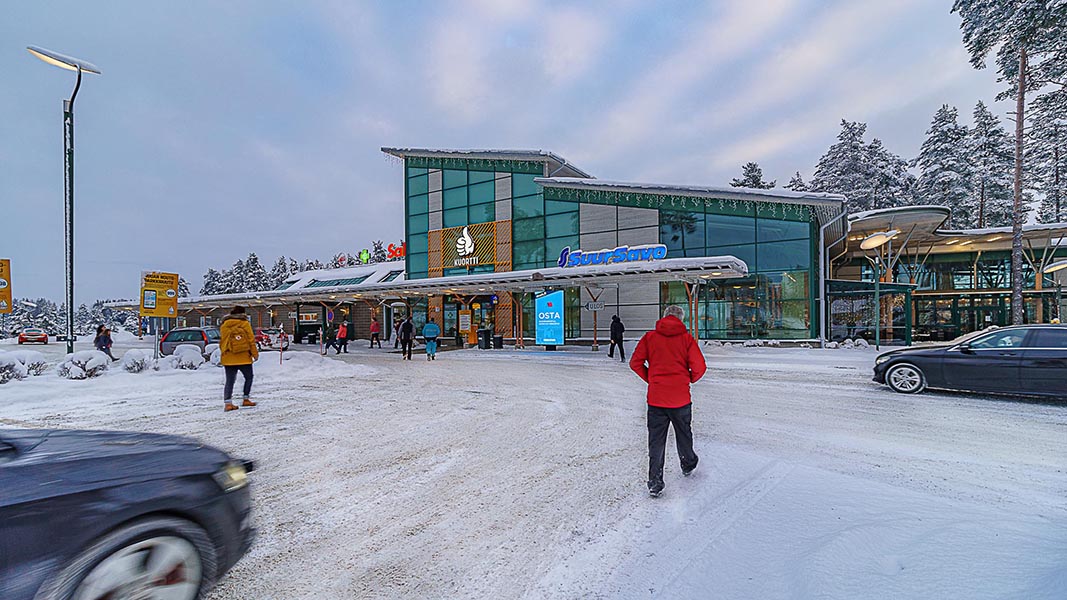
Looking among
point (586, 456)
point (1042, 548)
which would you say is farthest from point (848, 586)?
point (586, 456)

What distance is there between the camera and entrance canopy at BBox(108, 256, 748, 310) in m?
17.3

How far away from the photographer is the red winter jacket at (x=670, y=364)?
4.25 metres

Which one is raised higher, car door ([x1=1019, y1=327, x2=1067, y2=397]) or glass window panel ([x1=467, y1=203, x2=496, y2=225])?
glass window panel ([x1=467, y1=203, x2=496, y2=225])

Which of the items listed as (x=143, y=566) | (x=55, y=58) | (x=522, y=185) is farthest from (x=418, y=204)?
(x=143, y=566)

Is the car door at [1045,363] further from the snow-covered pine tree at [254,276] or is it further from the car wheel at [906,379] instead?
the snow-covered pine tree at [254,276]

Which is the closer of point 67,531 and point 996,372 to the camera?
point 67,531

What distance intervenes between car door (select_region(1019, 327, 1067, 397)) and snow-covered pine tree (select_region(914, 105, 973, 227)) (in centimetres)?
3238

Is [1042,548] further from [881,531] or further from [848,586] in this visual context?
[848,586]

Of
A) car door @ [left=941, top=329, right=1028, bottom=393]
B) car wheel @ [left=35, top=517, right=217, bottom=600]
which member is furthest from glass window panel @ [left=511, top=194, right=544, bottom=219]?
car wheel @ [left=35, top=517, right=217, bottom=600]

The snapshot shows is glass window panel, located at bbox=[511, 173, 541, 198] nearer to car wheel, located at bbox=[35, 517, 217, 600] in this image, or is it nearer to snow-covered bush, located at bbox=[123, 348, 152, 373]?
snow-covered bush, located at bbox=[123, 348, 152, 373]

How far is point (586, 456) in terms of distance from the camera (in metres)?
5.47

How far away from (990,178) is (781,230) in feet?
81.5

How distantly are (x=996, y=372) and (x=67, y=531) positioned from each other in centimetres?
1152

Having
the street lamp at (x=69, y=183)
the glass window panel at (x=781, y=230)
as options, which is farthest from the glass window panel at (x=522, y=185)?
the street lamp at (x=69, y=183)
